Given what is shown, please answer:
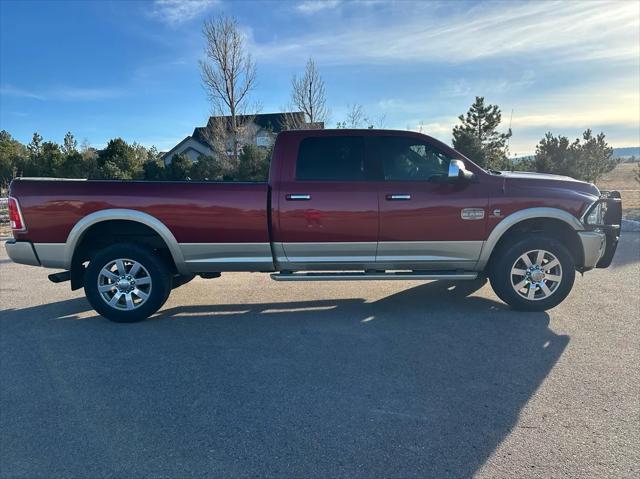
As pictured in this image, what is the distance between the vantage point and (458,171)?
4301mm

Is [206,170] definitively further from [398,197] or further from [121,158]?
[398,197]

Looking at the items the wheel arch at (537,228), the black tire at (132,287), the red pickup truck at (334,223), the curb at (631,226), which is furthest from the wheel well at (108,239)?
the curb at (631,226)

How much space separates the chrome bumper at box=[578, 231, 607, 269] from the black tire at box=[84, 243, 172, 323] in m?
4.66

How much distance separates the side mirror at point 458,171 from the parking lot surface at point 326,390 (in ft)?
5.08

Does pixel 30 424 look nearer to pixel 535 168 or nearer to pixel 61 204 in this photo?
pixel 61 204

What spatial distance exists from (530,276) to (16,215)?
18.6 feet

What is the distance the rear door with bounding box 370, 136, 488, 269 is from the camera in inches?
181

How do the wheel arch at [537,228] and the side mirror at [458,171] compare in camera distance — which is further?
the wheel arch at [537,228]

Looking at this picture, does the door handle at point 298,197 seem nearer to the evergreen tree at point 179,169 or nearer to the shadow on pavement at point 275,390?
the shadow on pavement at point 275,390

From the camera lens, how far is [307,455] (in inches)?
97.4

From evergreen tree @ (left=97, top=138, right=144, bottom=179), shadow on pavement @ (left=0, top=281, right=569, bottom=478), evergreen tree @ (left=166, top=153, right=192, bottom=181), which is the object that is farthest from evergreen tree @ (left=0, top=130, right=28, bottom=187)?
shadow on pavement @ (left=0, top=281, right=569, bottom=478)

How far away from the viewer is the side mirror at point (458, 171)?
4281 millimetres

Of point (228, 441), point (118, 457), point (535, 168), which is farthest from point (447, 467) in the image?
point (535, 168)

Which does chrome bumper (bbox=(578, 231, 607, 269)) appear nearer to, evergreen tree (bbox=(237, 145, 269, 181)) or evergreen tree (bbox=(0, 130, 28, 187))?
evergreen tree (bbox=(237, 145, 269, 181))
